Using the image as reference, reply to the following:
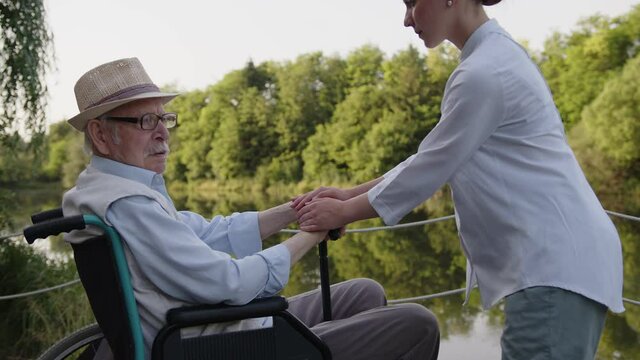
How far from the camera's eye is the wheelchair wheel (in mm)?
1662

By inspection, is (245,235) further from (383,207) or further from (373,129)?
(373,129)

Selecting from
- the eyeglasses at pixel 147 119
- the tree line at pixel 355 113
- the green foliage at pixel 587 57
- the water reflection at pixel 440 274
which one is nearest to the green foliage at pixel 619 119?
the tree line at pixel 355 113

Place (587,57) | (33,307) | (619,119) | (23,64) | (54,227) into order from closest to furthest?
(54,227), (33,307), (23,64), (619,119), (587,57)

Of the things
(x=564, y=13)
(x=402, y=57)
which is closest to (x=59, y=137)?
(x=402, y=57)

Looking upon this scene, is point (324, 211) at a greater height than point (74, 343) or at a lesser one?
greater

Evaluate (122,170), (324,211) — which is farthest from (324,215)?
(122,170)

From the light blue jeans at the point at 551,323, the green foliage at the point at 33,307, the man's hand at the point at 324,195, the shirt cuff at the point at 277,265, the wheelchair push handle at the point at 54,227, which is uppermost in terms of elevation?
the wheelchair push handle at the point at 54,227

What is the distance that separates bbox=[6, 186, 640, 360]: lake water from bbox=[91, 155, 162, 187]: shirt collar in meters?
5.76

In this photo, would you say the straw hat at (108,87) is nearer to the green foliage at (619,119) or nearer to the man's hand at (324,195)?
the man's hand at (324,195)

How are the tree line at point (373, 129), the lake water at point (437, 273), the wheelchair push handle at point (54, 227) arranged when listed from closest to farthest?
the wheelchair push handle at point (54, 227)
the lake water at point (437, 273)
the tree line at point (373, 129)

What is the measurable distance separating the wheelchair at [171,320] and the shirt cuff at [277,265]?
0.37 ft

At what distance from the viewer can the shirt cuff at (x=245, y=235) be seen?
1.93 metres

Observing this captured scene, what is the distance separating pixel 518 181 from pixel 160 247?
0.72 metres

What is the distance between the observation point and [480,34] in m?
1.43
